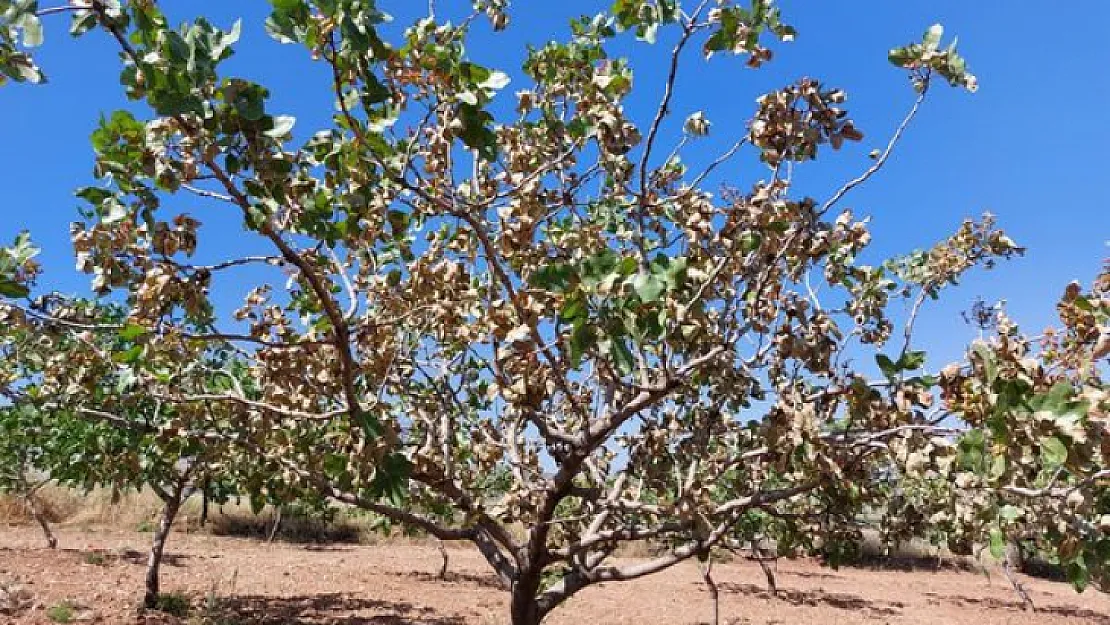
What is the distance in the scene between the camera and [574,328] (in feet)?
7.88

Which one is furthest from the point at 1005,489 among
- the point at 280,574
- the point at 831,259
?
the point at 280,574

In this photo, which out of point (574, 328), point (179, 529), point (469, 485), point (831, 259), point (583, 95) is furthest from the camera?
point (179, 529)

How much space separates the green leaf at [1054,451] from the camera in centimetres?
177

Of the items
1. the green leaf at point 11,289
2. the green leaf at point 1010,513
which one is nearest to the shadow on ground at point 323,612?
the green leaf at point 11,289

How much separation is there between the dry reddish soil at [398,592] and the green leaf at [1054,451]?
9.98m

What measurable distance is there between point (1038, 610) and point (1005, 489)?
1756 cm

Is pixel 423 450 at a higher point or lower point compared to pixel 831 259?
lower

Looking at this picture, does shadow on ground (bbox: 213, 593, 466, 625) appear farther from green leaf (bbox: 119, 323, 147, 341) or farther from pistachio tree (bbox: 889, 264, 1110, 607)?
pistachio tree (bbox: 889, 264, 1110, 607)

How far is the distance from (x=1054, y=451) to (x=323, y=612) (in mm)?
11340

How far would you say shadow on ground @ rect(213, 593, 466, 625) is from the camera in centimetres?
1008

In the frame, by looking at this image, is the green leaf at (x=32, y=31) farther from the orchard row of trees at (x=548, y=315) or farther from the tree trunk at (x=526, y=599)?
the tree trunk at (x=526, y=599)

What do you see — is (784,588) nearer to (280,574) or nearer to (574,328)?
(280,574)

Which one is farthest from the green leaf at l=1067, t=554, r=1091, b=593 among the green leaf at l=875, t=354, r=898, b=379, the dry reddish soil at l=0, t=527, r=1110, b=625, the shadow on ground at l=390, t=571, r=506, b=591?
the shadow on ground at l=390, t=571, r=506, b=591

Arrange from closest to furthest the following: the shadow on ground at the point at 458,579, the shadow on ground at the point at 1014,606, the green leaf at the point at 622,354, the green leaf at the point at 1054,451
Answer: the green leaf at the point at 1054,451 < the green leaf at the point at 622,354 < the shadow on ground at the point at 1014,606 < the shadow on ground at the point at 458,579
